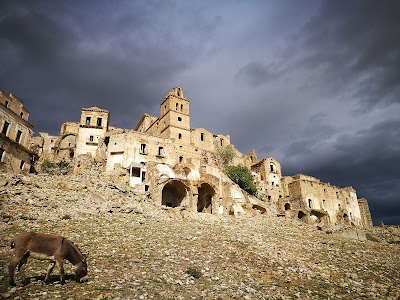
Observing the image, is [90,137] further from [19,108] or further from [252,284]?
[252,284]

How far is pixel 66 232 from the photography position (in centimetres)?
1950

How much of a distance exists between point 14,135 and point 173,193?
79.8 ft

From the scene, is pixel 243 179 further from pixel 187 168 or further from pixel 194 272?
pixel 194 272

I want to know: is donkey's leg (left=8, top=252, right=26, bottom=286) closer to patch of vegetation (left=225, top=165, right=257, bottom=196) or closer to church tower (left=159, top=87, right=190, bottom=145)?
church tower (left=159, top=87, right=190, bottom=145)

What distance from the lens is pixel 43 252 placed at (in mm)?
11062

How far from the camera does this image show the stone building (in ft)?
127

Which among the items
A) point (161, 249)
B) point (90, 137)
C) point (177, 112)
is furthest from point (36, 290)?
point (177, 112)

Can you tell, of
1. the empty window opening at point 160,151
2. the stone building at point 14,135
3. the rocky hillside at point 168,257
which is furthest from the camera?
the empty window opening at point 160,151

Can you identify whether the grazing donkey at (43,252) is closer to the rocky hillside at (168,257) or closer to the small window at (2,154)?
the rocky hillside at (168,257)

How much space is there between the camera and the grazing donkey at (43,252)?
10.7 meters

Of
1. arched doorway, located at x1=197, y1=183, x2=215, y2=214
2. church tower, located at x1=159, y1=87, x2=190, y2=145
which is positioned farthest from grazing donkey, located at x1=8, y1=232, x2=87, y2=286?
church tower, located at x1=159, y1=87, x2=190, y2=145

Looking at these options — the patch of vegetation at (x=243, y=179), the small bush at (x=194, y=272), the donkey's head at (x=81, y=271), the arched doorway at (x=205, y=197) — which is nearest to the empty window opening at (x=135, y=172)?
the arched doorway at (x=205, y=197)

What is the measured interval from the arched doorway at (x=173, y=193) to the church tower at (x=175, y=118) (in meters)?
18.0

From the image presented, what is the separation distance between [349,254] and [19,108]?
46233 mm
